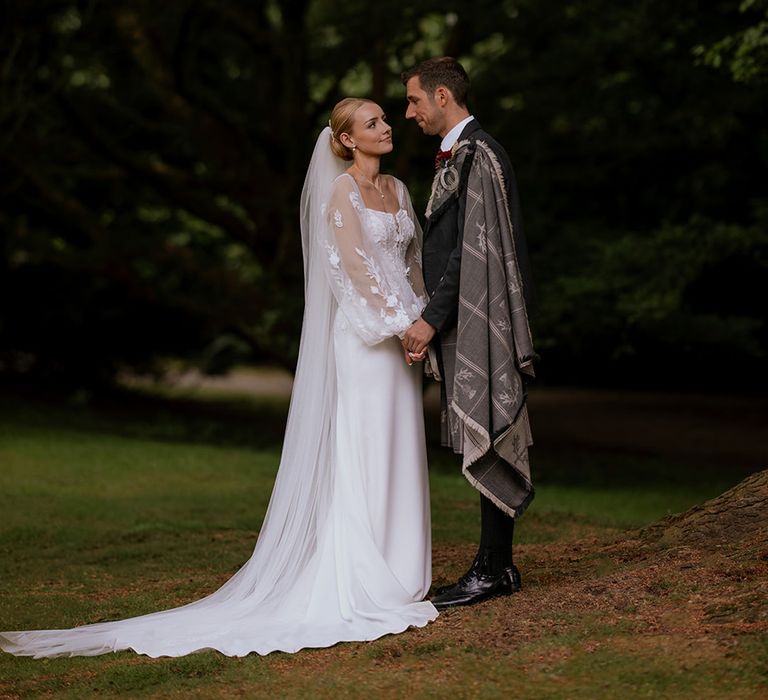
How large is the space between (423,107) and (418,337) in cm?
101

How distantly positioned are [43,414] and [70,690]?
34.5 ft

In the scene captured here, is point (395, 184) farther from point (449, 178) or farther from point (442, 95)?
point (442, 95)

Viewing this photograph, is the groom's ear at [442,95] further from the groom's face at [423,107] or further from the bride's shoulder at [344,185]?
the bride's shoulder at [344,185]

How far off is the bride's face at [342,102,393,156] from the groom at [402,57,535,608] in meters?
0.14

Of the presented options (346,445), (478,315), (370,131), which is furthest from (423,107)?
(346,445)

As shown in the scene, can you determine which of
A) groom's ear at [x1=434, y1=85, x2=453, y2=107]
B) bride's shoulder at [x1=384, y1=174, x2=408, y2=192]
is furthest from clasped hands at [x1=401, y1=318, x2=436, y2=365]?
groom's ear at [x1=434, y1=85, x2=453, y2=107]

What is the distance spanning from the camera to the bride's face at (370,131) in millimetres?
5062

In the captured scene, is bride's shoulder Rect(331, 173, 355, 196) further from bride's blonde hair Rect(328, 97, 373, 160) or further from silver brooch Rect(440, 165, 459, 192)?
silver brooch Rect(440, 165, 459, 192)

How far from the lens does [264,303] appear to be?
13641 mm

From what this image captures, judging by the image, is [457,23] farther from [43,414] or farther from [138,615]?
[138,615]

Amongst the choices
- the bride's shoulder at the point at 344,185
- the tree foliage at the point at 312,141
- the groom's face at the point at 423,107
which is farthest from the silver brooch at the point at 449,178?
the tree foliage at the point at 312,141

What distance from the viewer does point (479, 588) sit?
5.02m

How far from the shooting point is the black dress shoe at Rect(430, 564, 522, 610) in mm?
4979

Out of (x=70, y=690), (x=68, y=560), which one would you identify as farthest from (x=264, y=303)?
(x=70, y=690)
